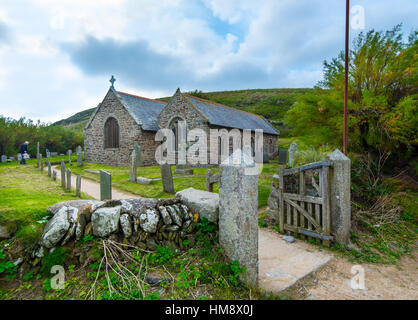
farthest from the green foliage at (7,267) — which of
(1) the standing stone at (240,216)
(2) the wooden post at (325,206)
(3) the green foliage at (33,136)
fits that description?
(3) the green foliage at (33,136)

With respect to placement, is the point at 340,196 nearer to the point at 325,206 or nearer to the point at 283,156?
the point at 325,206

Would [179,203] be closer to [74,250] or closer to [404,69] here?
[74,250]

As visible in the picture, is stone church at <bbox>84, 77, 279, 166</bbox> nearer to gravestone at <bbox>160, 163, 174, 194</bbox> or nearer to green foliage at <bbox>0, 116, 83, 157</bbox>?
green foliage at <bbox>0, 116, 83, 157</bbox>

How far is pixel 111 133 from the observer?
60.8ft

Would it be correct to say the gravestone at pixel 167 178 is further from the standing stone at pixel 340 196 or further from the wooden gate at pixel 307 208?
the standing stone at pixel 340 196

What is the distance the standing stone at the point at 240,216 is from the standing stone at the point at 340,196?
118 inches

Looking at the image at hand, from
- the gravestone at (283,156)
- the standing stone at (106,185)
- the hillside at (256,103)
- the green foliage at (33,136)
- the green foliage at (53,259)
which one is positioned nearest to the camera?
the green foliage at (53,259)

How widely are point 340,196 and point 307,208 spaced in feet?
2.51

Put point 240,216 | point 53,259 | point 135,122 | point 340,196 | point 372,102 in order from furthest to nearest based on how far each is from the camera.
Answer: point 135,122, point 372,102, point 340,196, point 240,216, point 53,259

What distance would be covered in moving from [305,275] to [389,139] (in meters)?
6.68

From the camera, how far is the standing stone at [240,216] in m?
2.72

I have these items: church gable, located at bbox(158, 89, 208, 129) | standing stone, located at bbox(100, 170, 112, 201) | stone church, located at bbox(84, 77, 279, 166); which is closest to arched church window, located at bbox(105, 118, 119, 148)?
stone church, located at bbox(84, 77, 279, 166)

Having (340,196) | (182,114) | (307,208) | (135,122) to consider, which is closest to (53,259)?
(307,208)
